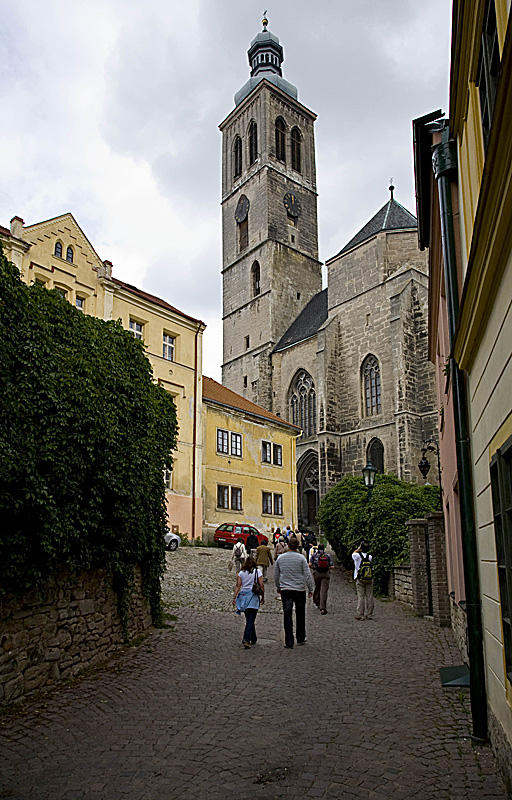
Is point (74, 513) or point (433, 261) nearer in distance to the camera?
point (74, 513)

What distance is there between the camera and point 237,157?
6291 centimetres

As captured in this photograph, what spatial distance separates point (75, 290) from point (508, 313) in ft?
75.6

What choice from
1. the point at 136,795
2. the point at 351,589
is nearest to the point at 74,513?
the point at 136,795

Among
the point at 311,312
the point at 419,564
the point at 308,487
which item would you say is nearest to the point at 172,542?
the point at 419,564

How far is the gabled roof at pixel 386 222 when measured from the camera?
42.5 metres

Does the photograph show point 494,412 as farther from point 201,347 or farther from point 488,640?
point 201,347

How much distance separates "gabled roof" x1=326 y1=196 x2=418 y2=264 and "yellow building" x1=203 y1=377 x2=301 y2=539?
1563 centimetres

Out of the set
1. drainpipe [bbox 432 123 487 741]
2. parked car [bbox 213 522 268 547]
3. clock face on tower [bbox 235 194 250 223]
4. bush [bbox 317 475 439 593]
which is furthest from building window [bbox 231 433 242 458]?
clock face on tower [bbox 235 194 250 223]

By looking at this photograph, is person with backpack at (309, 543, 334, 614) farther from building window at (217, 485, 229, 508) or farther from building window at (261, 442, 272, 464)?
building window at (261, 442, 272, 464)

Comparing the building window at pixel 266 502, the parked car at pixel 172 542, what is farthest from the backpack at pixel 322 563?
the building window at pixel 266 502

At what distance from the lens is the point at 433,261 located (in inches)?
439

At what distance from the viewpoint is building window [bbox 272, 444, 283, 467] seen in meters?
34.7

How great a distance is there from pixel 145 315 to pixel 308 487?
71.6ft

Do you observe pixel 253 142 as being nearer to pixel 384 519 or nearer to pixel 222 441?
pixel 222 441
